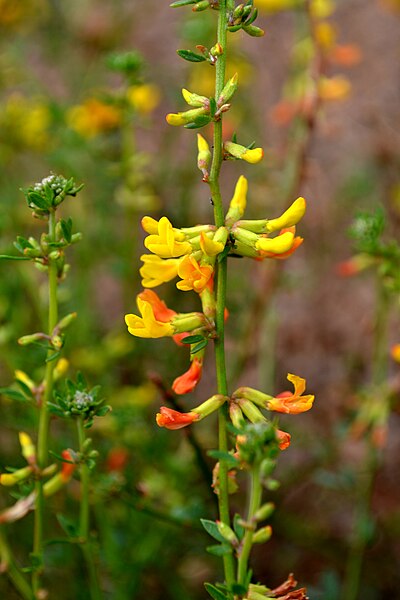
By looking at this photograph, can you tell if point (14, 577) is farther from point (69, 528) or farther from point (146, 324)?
point (146, 324)

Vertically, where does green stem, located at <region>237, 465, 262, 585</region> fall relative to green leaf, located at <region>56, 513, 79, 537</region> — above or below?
above

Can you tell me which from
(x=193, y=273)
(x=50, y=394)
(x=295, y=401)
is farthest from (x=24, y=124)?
(x=295, y=401)

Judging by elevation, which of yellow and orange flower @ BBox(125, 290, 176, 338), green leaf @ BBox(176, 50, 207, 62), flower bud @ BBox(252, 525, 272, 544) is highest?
green leaf @ BBox(176, 50, 207, 62)

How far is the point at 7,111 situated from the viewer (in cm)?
300

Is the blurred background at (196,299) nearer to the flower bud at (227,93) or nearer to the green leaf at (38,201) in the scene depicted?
the green leaf at (38,201)

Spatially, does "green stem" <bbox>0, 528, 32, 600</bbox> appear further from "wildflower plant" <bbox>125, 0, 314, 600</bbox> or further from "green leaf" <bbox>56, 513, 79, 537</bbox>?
"wildflower plant" <bbox>125, 0, 314, 600</bbox>

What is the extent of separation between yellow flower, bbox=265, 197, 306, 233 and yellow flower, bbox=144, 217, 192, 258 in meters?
0.15

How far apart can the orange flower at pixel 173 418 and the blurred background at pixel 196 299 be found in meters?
0.29

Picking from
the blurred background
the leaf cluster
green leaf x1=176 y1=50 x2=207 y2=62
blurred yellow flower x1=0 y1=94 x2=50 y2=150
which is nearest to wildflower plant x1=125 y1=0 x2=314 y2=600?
green leaf x1=176 y1=50 x2=207 y2=62

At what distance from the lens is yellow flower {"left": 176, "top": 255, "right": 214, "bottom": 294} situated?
1.13 meters

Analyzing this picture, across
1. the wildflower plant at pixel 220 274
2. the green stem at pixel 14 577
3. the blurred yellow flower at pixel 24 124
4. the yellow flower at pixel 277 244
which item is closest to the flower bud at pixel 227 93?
the wildflower plant at pixel 220 274

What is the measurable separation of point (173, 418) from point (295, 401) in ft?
0.64

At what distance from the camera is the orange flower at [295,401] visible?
44.2 inches

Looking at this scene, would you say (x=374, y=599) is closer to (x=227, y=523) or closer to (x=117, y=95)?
(x=227, y=523)
